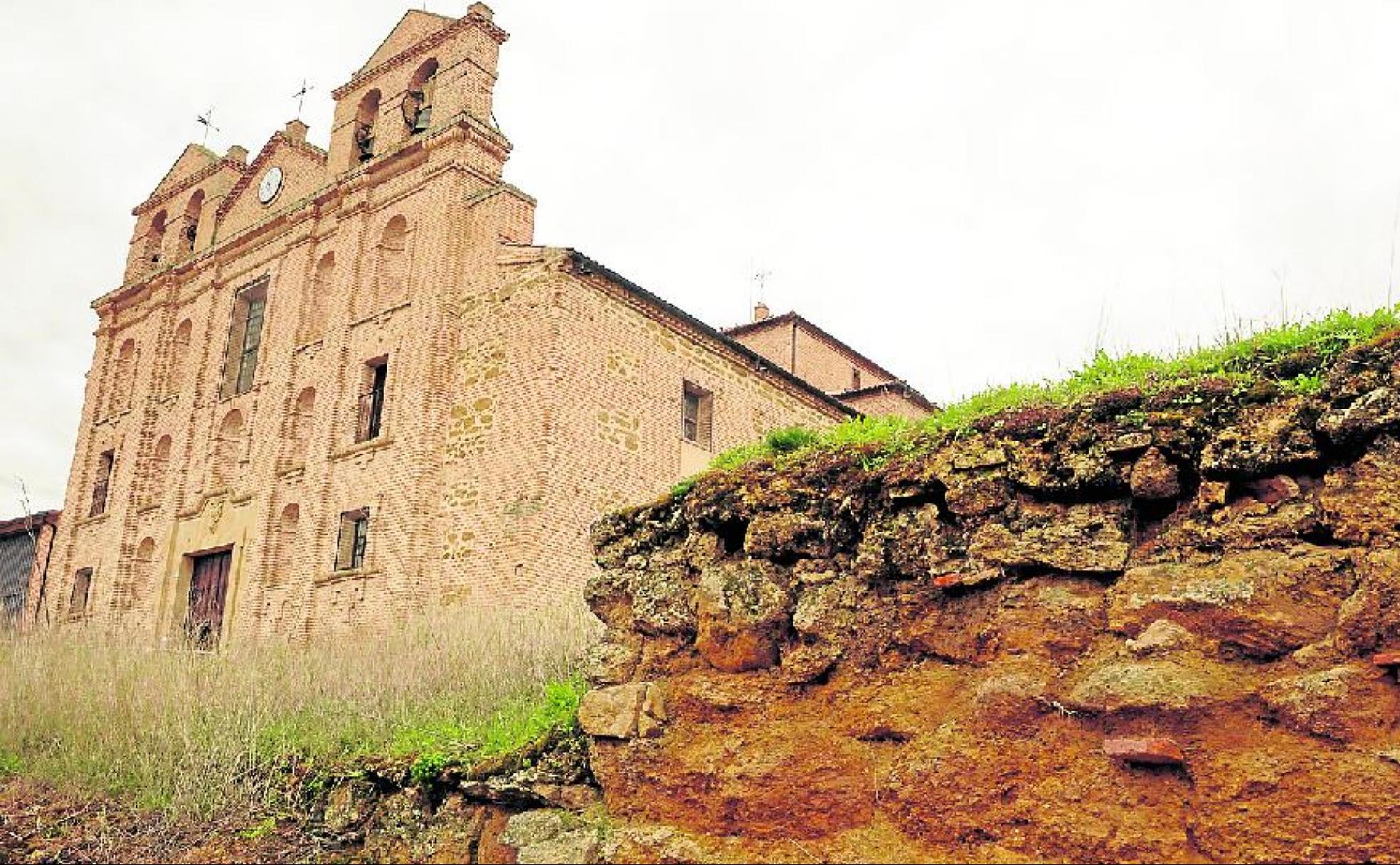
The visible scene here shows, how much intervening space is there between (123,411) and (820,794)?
82.1ft

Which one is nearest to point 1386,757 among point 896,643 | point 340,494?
point 896,643

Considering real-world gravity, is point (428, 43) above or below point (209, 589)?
above

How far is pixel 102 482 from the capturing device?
82.4ft

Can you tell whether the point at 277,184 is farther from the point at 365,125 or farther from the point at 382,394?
the point at 382,394

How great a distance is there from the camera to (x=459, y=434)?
17469mm

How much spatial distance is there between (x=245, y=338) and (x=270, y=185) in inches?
139

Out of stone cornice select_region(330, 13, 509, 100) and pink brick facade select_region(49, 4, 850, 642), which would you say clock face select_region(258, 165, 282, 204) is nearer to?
pink brick facade select_region(49, 4, 850, 642)

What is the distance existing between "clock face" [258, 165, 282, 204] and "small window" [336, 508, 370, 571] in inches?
360

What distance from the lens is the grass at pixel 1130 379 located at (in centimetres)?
424

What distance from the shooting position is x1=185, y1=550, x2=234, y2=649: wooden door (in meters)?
20.3

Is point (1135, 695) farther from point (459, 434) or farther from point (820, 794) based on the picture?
Result: point (459, 434)

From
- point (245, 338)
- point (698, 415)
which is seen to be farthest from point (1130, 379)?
point (245, 338)

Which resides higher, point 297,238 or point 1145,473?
point 297,238

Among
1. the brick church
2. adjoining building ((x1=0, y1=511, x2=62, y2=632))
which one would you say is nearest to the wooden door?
the brick church
